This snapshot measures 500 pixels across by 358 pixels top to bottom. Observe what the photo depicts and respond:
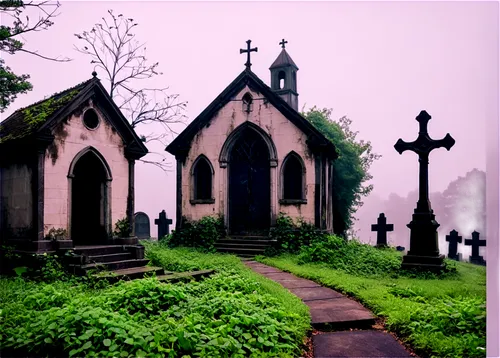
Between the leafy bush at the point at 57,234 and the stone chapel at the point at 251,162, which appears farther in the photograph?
the stone chapel at the point at 251,162

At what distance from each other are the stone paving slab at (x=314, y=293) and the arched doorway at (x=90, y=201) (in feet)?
16.7

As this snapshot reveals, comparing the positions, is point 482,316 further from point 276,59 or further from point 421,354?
point 276,59

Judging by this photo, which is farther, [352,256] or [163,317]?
[352,256]

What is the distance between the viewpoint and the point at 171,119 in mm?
15406

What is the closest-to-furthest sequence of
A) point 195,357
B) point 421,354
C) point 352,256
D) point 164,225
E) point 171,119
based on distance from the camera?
point 195,357, point 421,354, point 352,256, point 171,119, point 164,225

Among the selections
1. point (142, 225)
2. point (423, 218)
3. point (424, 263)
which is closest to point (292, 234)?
point (423, 218)

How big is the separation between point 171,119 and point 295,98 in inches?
306

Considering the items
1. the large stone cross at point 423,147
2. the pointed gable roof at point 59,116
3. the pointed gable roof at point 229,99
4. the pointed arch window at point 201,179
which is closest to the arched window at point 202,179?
the pointed arch window at point 201,179

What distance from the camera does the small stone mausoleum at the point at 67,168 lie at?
779cm

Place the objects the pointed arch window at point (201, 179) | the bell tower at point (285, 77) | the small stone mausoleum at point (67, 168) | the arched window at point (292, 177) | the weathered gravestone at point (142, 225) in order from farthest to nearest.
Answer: the bell tower at point (285, 77) < the weathered gravestone at point (142, 225) < the pointed arch window at point (201, 179) < the arched window at point (292, 177) < the small stone mausoleum at point (67, 168)

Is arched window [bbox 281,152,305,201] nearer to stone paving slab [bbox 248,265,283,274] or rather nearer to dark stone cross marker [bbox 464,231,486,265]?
stone paving slab [bbox 248,265,283,274]

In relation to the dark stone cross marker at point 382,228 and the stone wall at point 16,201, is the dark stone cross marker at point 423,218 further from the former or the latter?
the stone wall at point 16,201

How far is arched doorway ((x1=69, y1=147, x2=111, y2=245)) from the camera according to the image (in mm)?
9174

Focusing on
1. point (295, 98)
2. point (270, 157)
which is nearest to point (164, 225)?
point (270, 157)
